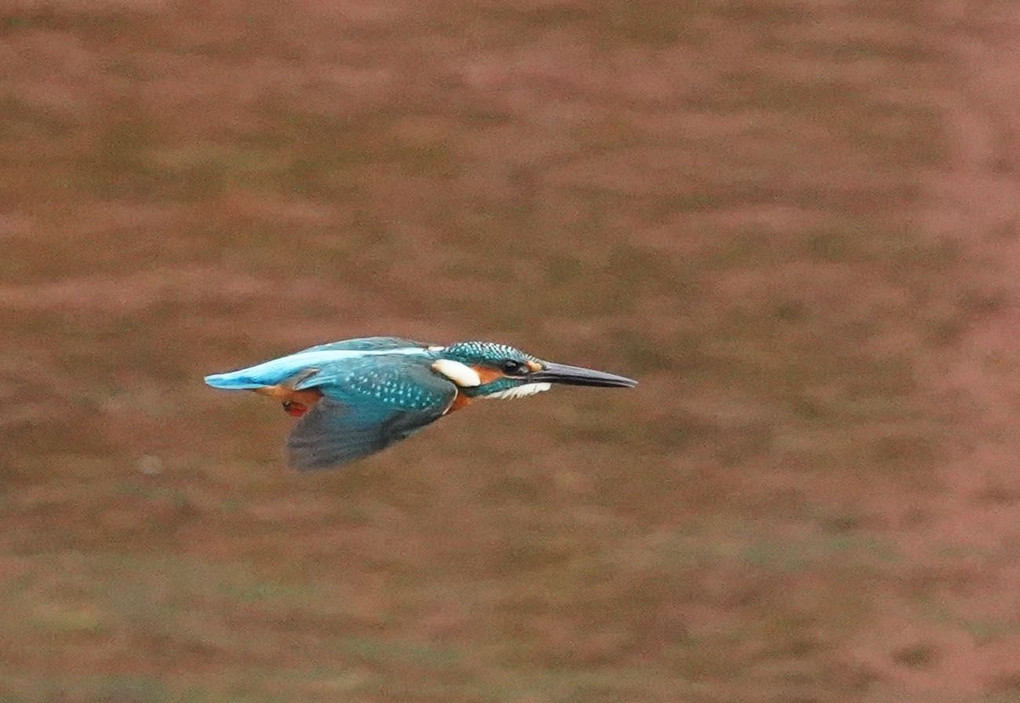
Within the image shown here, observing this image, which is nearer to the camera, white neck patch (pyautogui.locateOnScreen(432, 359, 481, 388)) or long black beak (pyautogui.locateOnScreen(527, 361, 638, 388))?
white neck patch (pyautogui.locateOnScreen(432, 359, 481, 388))

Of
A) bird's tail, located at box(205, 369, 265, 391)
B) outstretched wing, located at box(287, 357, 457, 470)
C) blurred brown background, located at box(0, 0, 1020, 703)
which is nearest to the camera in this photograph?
outstretched wing, located at box(287, 357, 457, 470)

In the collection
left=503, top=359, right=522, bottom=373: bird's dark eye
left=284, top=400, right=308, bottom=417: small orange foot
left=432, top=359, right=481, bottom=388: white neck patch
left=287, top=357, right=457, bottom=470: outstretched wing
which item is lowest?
left=287, top=357, right=457, bottom=470: outstretched wing

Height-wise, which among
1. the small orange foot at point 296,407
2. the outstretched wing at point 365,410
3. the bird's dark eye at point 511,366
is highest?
the bird's dark eye at point 511,366

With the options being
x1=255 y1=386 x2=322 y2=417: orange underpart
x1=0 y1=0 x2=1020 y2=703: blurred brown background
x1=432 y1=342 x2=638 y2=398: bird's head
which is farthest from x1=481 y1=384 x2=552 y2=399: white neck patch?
x1=0 y1=0 x2=1020 y2=703: blurred brown background

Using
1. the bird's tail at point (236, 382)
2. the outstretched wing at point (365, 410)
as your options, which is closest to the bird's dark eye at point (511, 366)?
the outstretched wing at point (365, 410)

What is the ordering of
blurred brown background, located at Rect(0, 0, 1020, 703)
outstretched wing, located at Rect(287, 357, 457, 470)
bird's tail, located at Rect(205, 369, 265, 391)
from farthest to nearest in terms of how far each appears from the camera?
blurred brown background, located at Rect(0, 0, 1020, 703) < bird's tail, located at Rect(205, 369, 265, 391) < outstretched wing, located at Rect(287, 357, 457, 470)

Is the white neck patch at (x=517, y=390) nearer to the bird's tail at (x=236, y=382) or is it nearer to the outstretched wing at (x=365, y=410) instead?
the outstretched wing at (x=365, y=410)

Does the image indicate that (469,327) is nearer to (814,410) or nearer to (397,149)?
(397,149)

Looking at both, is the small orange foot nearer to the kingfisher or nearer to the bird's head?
the kingfisher
